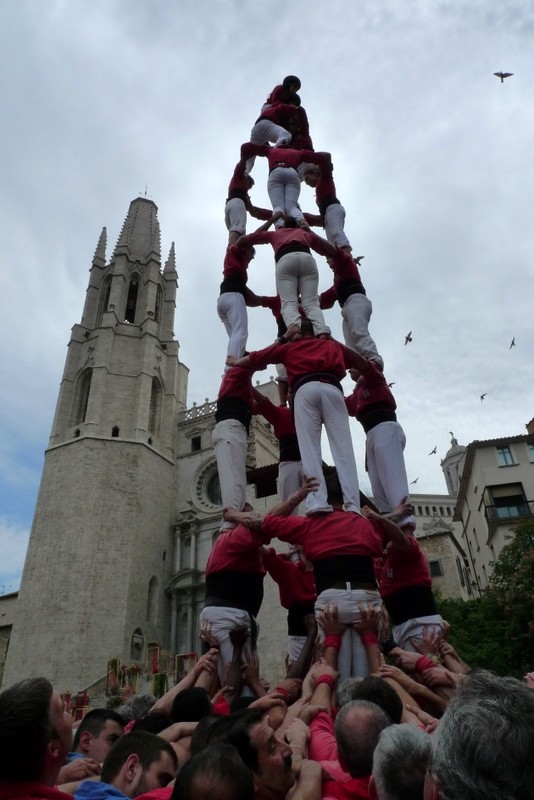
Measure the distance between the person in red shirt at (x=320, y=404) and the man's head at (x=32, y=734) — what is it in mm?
3800

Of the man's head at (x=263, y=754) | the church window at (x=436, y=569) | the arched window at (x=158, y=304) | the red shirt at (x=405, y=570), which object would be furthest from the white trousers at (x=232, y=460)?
the arched window at (x=158, y=304)

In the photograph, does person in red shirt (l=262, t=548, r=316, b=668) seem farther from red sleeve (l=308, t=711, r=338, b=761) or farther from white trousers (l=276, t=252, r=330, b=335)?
white trousers (l=276, t=252, r=330, b=335)

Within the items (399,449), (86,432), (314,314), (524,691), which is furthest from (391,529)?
(86,432)

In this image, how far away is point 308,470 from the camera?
6.35m

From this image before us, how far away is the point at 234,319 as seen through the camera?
27.9ft

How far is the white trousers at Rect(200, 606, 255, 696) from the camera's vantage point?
6.02 m

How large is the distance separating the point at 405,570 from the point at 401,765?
13.5 ft

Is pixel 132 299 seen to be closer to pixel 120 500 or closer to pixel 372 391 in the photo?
pixel 120 500

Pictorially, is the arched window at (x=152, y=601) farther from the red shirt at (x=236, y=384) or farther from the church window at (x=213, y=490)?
the red shirt at (x=236, y=384)

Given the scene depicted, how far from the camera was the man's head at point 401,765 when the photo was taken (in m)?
2.11

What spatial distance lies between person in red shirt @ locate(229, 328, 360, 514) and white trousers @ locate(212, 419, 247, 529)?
3.26 feet

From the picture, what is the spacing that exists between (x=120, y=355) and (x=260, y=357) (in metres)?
31.2

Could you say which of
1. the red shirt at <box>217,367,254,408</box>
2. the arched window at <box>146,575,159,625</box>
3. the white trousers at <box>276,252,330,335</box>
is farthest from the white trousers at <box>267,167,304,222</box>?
the arched window at <box>146,575,159,625</box>

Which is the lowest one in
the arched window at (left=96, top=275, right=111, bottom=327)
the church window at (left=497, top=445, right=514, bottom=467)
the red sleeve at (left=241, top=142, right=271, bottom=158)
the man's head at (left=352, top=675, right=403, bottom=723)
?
the man's head at (left=352, top=675, right=403, bottom=723)
